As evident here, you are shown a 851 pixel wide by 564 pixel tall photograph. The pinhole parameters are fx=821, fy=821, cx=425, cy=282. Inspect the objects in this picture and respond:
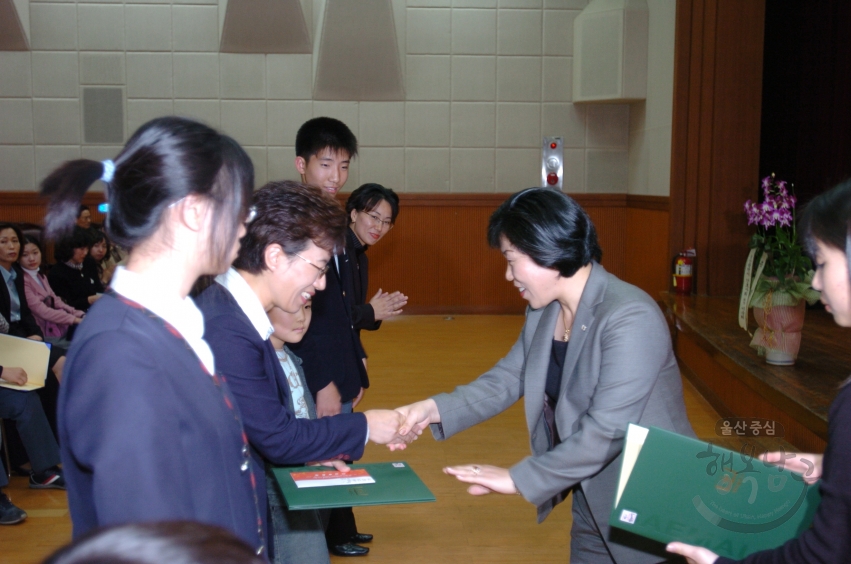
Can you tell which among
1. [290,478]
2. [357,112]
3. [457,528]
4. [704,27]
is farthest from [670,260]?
[290,478]

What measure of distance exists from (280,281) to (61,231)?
673 millimetres

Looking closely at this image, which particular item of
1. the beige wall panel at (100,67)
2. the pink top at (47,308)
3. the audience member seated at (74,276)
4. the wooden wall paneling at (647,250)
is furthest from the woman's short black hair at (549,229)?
the beige wall panel at (100,67)

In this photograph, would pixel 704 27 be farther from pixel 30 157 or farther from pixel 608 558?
pixel 30 157

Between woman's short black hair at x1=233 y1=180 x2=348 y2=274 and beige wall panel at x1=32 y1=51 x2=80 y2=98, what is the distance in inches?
304

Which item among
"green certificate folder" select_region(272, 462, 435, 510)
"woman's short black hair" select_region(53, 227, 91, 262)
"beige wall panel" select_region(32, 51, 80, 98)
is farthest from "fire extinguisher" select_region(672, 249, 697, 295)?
"beige wall panel" select_region(32, 51, 80, 98)

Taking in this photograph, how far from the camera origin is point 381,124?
8.75m

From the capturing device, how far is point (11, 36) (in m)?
8.42

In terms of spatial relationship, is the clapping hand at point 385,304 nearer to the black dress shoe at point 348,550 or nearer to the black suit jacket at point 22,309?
the black dress shoe at point 348,550

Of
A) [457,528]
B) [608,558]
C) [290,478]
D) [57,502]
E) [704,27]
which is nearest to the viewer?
[290,478]

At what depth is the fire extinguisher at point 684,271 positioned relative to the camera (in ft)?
22.4

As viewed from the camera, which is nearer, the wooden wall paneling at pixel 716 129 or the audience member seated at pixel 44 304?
the audience member seated at pixel 44 304

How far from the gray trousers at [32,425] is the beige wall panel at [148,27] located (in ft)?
18.1

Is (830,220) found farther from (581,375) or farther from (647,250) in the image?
(647,250)

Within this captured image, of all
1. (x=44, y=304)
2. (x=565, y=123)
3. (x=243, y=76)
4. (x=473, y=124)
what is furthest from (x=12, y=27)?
(x=565, y=123)
